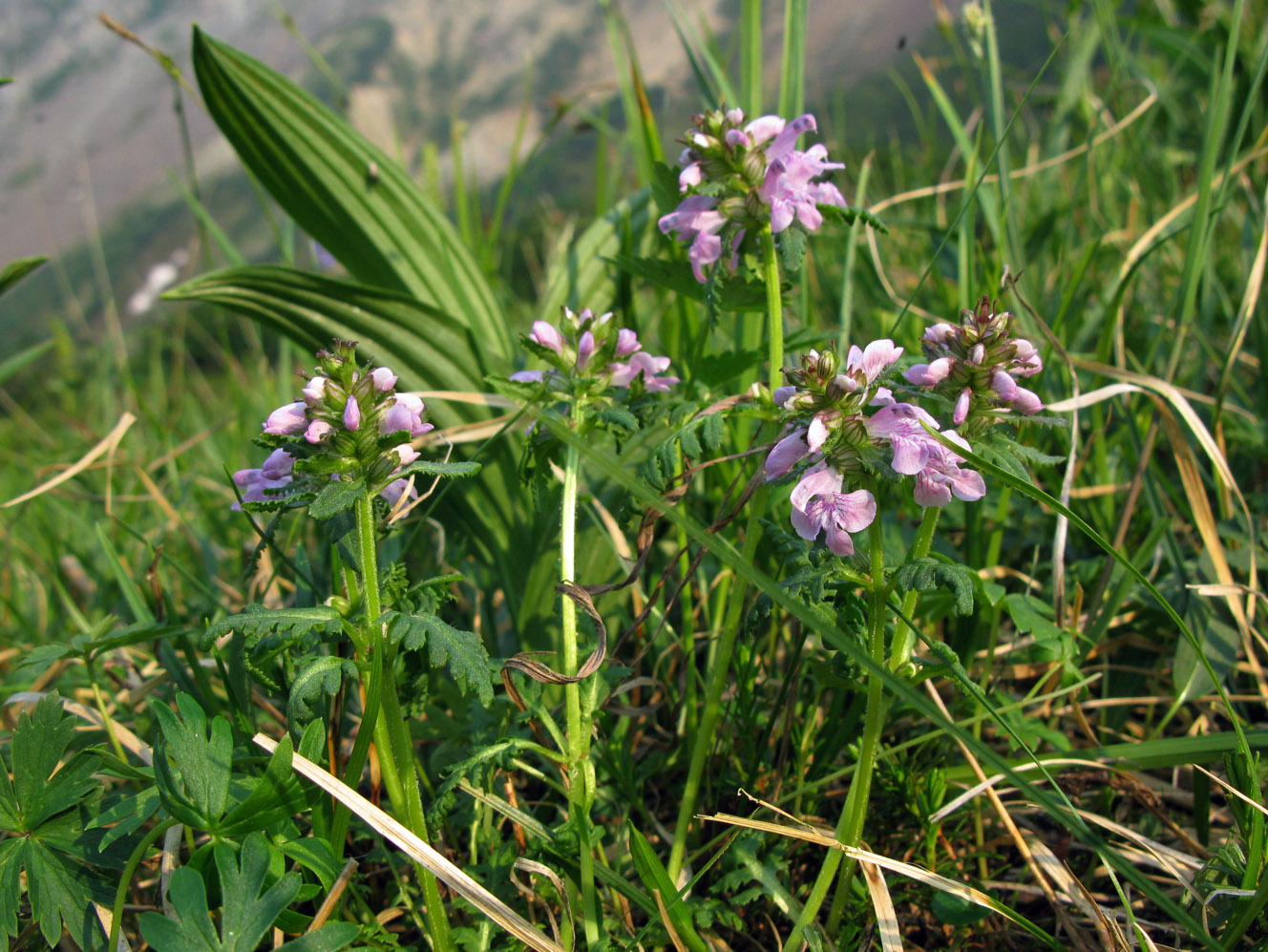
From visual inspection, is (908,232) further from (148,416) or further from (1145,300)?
(148,416)

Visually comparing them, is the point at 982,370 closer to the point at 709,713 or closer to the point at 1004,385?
the point at 1004,385

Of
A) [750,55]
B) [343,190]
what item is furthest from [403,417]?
[750,55]

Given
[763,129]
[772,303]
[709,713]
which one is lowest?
[709,713]

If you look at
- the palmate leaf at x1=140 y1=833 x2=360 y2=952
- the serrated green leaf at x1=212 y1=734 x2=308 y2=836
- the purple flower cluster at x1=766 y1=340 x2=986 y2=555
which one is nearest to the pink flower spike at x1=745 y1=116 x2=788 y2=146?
the purple flower cluster at x1=766 y1=340 x2=986 y2=555

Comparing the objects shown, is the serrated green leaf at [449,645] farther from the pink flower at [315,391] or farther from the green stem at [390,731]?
the pink flower at [315,391]

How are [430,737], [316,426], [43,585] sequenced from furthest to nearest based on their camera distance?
[43,585]
[430,737]
[316,426]

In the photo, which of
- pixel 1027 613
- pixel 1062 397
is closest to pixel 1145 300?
pixel 1062 397
